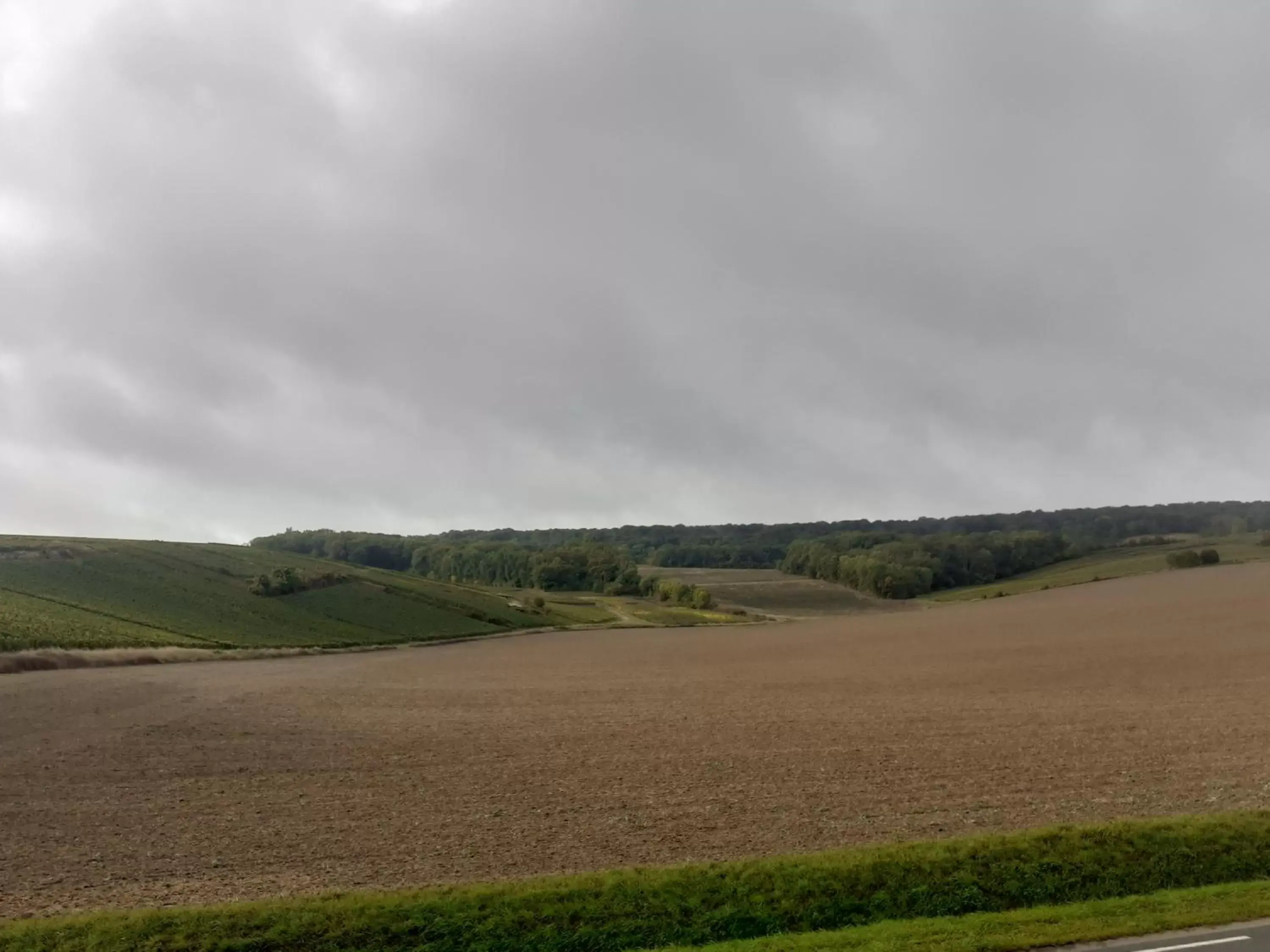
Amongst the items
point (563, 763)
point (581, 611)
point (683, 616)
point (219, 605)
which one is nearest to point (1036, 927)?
point (563, 763)

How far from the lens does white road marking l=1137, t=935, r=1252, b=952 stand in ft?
37.7

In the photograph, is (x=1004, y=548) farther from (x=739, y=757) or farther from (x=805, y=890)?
(x=805, y=890)

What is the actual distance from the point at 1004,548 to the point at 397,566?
385ft

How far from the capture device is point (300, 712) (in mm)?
39969

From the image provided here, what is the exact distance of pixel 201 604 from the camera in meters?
83.5

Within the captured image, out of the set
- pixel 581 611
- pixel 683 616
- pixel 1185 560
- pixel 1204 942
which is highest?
pixel 1185 560

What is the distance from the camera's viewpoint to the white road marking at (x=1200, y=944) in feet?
37.7

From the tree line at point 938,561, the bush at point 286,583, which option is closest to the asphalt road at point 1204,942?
the bush at point 286,583

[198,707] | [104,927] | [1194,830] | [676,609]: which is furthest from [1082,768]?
[676,609]

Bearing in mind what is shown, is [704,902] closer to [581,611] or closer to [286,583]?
[286,583]

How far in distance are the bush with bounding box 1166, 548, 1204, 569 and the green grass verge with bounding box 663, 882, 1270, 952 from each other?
11513cm

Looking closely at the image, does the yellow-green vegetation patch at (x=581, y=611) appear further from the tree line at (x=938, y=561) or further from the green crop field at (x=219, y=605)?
the tree line at (x=938, y=561)

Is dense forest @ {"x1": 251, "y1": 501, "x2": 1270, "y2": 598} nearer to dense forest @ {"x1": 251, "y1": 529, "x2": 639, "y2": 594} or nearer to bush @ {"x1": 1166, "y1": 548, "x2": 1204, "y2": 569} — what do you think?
dense forest @ {"x1": 251, "y1": 529, "x2": 639, "y2": 594}

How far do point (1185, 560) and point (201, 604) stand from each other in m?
111
